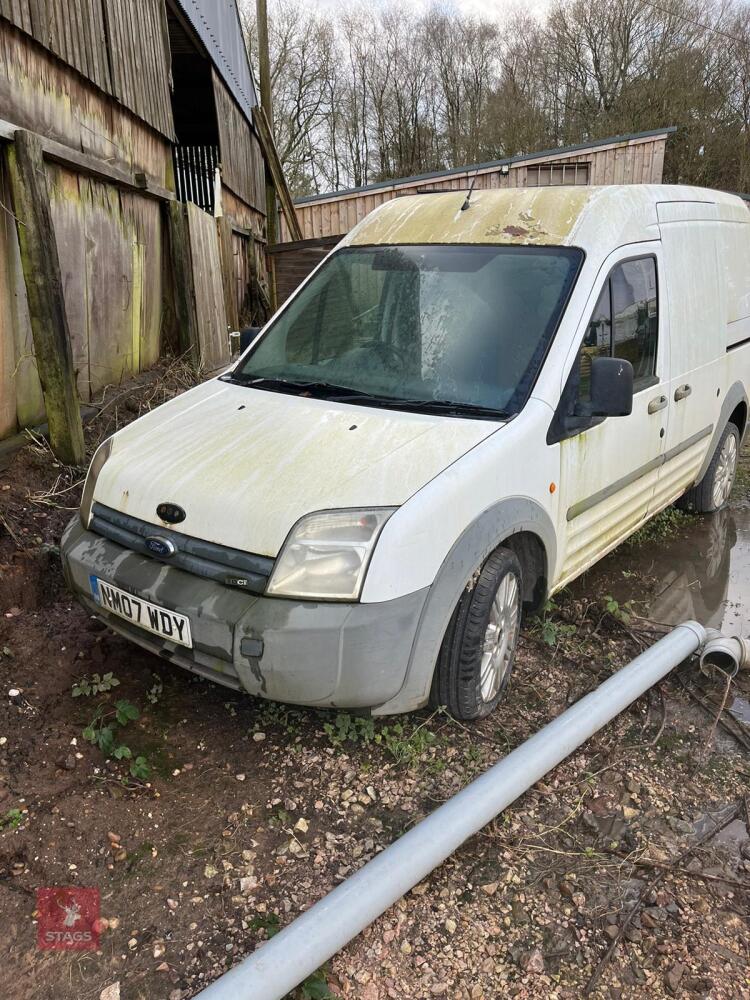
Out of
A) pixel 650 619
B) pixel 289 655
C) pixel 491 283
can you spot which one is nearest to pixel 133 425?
pixel 289 655

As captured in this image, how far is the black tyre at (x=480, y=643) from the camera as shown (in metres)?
2.77

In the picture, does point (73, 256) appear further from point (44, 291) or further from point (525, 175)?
point (525, 175)

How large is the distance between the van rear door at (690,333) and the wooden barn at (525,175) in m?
13.6

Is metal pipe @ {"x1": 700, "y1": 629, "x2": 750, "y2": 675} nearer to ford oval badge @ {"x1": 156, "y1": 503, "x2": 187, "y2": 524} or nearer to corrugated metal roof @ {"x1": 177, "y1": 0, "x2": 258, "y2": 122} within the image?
ford oval badge @ {"x1": 156, "y1": 503, "x2": 187, "y2": 524}

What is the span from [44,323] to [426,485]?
287cm

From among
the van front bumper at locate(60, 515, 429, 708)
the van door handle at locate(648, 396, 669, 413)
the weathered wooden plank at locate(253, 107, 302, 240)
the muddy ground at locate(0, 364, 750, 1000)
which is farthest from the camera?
the weathered wooden plank at locate(253, 107, 302, 240)

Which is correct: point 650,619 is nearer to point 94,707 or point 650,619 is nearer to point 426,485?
point 426,485

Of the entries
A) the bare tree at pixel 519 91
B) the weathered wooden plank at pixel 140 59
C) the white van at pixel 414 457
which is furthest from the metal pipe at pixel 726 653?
the bare tree at pixel 519 91

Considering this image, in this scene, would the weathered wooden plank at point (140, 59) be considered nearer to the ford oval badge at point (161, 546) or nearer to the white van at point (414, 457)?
the white van at point (414, 457)

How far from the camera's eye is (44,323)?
14.0 feet

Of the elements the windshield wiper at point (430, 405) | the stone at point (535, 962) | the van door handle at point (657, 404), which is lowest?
the stone at point (535, 962)

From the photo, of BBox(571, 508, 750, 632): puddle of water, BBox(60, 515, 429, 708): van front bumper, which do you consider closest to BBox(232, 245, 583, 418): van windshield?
BBox(60, 515, 429, 708): van front bumper

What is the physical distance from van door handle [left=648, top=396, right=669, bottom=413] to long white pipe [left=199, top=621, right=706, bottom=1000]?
4.57 feet

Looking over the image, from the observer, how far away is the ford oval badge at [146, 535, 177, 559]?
8.75 feet
